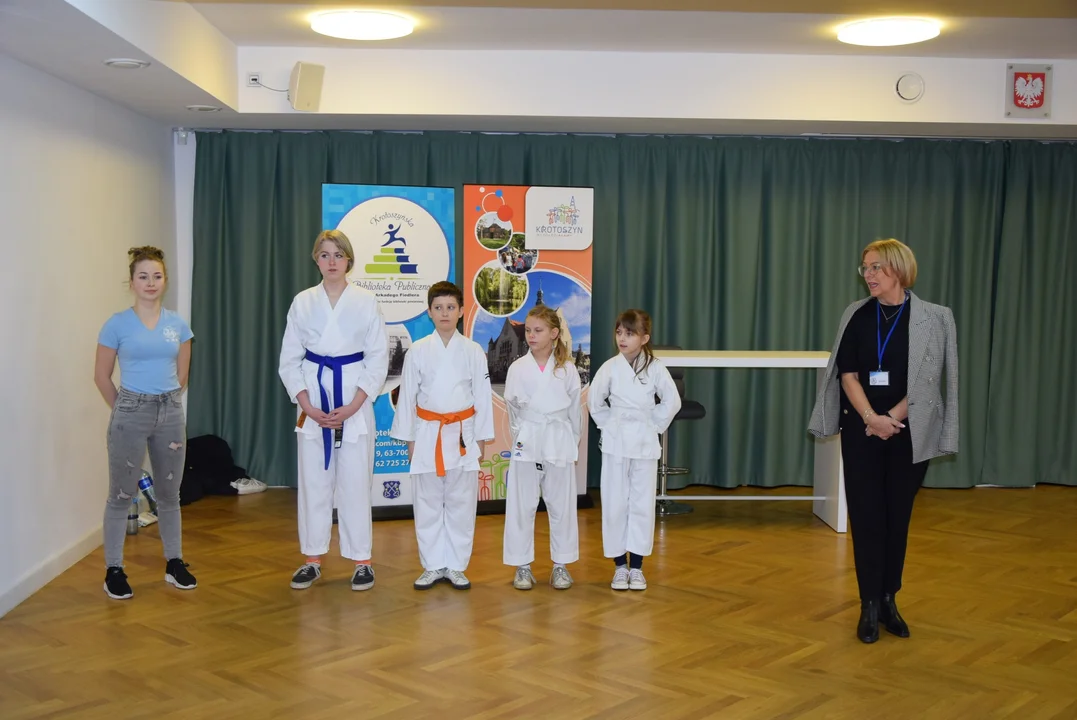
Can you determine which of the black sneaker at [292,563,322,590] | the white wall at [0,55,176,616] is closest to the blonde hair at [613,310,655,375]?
the black sneaker at [292,563,322,590]

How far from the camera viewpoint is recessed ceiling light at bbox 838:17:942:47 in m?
4.86

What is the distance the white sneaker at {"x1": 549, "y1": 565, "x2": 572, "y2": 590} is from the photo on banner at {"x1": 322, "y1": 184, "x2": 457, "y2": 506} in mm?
1487

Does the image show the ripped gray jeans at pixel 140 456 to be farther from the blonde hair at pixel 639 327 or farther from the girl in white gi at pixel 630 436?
the blonde hair at pixel 639 327

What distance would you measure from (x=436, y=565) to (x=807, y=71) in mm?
3497

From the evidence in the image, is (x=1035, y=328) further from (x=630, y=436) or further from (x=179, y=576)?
(x=179, y=576)

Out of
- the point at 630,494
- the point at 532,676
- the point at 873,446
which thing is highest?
the point at 873,446

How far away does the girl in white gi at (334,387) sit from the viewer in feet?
13.8

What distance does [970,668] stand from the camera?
3525 millimetres

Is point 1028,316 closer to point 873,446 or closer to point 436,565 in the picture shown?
point 873,446

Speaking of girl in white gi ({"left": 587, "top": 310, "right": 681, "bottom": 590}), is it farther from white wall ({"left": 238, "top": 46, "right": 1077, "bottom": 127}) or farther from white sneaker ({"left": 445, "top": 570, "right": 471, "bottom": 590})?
white wall ({"left": 238, "top": 46, "right": 1077, "bottom": 127})

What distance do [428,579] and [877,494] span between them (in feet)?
6.26

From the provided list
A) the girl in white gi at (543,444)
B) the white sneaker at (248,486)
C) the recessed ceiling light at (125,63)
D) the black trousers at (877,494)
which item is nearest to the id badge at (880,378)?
the black trousers at (877,494)

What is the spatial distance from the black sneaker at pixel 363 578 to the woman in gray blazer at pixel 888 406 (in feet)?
6.66

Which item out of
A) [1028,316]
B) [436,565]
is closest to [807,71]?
[1028,316]
